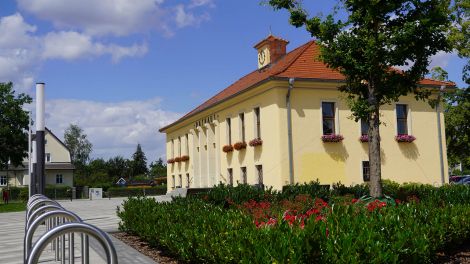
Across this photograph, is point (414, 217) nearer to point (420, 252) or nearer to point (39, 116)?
point (420, 252)

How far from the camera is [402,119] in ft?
87.2

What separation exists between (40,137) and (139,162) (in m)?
95.6

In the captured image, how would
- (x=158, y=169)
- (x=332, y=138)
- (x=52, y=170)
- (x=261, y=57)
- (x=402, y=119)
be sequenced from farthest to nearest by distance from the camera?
(x=158, y=169) < (x=52, y=170) < (x=261, y=57) < (x=402, y=119) < (x=332, y=138)

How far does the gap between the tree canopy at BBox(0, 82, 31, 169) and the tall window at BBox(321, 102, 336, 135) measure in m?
30.9

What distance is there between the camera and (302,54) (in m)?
26.5

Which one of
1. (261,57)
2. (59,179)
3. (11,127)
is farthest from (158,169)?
(261,57)

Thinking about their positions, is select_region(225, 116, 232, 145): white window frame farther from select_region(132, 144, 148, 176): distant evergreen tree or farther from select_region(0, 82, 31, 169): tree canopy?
select_region(132, 144, 148, 176): distant evergreen tree

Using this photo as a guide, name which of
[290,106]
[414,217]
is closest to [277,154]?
[290,106]

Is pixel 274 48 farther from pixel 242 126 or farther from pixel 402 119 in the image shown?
pixel 402 119

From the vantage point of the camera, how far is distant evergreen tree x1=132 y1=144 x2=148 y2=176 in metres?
105

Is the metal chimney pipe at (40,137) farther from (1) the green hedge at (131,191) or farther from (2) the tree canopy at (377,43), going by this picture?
(1) the green hedge at (131,191)

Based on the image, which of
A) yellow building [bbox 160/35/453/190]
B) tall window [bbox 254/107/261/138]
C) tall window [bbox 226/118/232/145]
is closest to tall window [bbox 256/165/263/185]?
yellow building [bbox 160/35/453/190]

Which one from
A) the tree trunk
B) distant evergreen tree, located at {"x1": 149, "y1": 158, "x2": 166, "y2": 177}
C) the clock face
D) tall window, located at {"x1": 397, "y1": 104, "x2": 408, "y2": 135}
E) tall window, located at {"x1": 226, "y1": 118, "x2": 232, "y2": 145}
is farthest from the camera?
distant evergreen tree, located at {"x1": 149, "y1": 158, "x2": 166, "y2": 177}

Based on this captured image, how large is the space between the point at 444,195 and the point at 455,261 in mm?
5518
